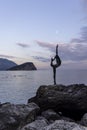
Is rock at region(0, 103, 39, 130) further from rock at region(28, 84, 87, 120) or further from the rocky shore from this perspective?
rock at region(28, 84, 87, 120)

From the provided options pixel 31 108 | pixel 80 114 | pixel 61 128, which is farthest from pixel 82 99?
pixel 61 128

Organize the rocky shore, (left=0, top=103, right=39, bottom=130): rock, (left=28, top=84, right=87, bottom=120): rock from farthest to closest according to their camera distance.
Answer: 1. (left=28, top=84, right=87, bottom=120): rock
2. the rocky shore
3. (left=0, top=103, right=39, bottom=130): rock

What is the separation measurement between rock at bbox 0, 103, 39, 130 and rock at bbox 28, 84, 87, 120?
3999 mm

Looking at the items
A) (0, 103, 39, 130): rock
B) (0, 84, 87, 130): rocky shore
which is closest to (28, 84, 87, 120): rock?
(0, 84, 87, 130): rocky shore

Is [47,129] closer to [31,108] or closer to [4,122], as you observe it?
[4,122]

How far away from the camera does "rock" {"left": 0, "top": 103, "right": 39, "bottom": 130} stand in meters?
16.1

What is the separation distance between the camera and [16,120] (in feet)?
53.4

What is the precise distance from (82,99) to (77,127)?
549 inches

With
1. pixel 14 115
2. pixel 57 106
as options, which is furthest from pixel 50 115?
pixel 14 115

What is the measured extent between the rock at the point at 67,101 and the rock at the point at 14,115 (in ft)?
13.1

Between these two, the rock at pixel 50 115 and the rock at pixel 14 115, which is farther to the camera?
the rock at pixel 50 115

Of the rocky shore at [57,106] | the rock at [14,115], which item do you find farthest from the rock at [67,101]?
the rock at [14,115]

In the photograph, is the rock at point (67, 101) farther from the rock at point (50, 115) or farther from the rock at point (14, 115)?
the rock at point (14, 115)

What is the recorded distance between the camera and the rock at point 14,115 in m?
16.1
